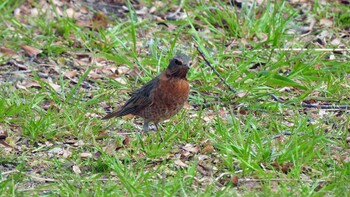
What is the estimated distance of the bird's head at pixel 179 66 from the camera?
21.1 feet

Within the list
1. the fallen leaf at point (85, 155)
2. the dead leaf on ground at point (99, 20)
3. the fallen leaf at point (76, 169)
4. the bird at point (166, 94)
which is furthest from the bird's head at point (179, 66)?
the dead leaf on ground at point (99, 20)

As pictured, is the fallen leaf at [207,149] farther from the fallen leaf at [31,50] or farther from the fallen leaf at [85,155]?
the fallen leaf at [31,50]

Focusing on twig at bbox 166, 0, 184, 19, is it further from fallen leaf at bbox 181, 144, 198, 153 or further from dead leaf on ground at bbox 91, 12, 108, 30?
fallen leaf at bbox 181, 144, 198, 153

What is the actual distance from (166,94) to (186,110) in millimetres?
869

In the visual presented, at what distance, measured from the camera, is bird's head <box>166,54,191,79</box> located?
6.44 meters

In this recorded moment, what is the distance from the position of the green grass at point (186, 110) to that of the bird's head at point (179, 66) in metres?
0.47

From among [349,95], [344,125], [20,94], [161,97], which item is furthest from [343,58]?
[20,94]

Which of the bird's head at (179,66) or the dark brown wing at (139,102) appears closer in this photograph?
the bird's head at (179,66)

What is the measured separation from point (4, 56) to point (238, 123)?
266 cm

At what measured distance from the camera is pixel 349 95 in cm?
769

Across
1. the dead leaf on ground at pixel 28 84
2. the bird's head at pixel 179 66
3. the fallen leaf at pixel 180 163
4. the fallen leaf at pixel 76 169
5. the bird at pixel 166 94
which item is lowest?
the fallen leaf at pixel 180 163

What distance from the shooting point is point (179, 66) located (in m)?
6.47

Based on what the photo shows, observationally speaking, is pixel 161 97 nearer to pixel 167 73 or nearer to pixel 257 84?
pixel 167 73

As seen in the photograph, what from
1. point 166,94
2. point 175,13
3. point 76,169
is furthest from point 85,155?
point 175,13
